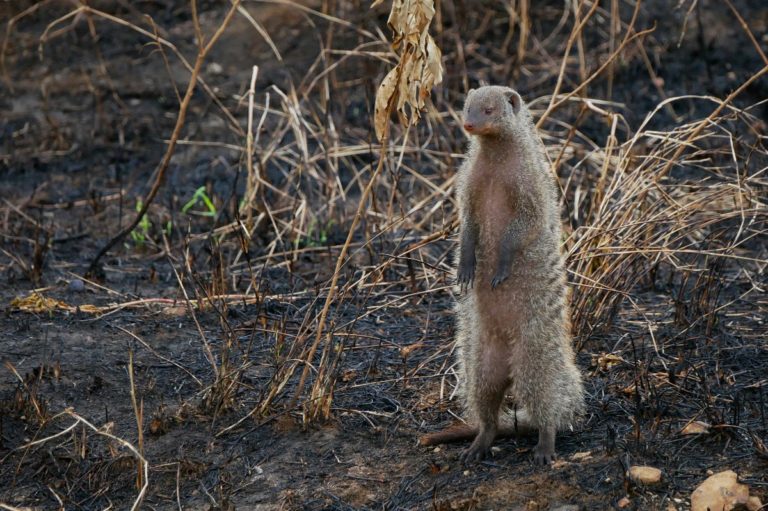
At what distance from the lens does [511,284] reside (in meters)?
4.20

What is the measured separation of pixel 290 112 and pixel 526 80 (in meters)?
2.71

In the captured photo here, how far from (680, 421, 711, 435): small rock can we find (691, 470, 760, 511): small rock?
0.41m

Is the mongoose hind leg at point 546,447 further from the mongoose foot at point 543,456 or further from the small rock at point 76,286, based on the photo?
the small rock at point 76,286

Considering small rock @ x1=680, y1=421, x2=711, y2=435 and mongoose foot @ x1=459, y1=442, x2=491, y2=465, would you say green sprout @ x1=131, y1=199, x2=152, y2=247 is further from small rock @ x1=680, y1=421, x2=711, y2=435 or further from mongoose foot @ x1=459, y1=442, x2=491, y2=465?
small rock @ x1=680, y1=421, x2=711, y2=435

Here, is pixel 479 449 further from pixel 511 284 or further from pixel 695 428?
pixel 695 428

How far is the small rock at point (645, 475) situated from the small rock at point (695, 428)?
346 mm

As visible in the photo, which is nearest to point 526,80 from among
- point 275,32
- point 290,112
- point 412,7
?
point 275,32

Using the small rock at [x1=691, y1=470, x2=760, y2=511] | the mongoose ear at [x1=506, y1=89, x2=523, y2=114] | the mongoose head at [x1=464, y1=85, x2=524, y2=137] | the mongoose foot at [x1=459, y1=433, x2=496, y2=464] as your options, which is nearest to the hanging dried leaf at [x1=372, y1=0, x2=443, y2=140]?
the mongoose head at [x1=464, y1=85, x2=524, y2=137]

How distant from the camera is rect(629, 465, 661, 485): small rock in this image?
3809 millimetres

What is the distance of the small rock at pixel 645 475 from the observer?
3.81 m

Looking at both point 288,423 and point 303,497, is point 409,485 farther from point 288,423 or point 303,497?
point 288,423

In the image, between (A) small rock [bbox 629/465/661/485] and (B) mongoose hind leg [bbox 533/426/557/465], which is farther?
(B) mongoose hind leg [bbox 533/426/557/465]

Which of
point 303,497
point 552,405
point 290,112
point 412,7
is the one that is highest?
point 412,7

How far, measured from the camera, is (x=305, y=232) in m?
6.55
